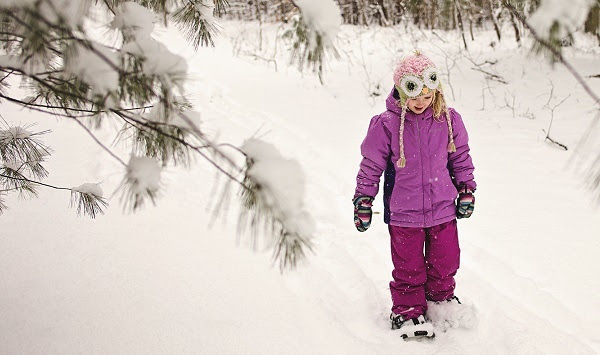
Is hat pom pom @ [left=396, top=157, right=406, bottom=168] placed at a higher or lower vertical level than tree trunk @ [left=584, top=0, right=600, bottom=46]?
lower

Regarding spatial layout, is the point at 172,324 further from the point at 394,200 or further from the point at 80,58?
→ the point at 80,58

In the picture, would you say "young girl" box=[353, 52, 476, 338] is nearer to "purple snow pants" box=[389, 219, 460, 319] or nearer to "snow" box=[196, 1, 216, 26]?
"purple snow pants" box=[389, 219, 460, 319]

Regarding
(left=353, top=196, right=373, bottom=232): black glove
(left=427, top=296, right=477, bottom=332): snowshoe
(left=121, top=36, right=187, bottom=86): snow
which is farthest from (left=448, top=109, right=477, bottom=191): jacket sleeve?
(left=121, top=36, right=187, bottom=86): snow

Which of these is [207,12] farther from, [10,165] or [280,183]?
[10,165]

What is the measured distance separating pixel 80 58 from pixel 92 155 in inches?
148

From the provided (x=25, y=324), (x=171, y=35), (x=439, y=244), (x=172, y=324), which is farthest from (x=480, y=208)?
(x=171, y=35)

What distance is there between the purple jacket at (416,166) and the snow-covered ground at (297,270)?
1.38 feet

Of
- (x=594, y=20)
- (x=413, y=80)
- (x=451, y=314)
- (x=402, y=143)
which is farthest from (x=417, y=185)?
(x=594, y=20)

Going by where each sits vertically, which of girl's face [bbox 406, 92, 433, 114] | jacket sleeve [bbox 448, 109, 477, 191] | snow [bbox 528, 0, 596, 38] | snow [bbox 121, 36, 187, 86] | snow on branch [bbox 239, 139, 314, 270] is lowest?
jacket sleeve [bbox 448, 109, 477, 191]

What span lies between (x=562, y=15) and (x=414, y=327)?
179cm

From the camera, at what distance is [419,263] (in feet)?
8.47

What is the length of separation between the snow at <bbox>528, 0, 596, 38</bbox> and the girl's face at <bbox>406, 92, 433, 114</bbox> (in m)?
1.31

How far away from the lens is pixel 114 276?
9.53 ft

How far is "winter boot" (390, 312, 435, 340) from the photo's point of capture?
2.49 metres
